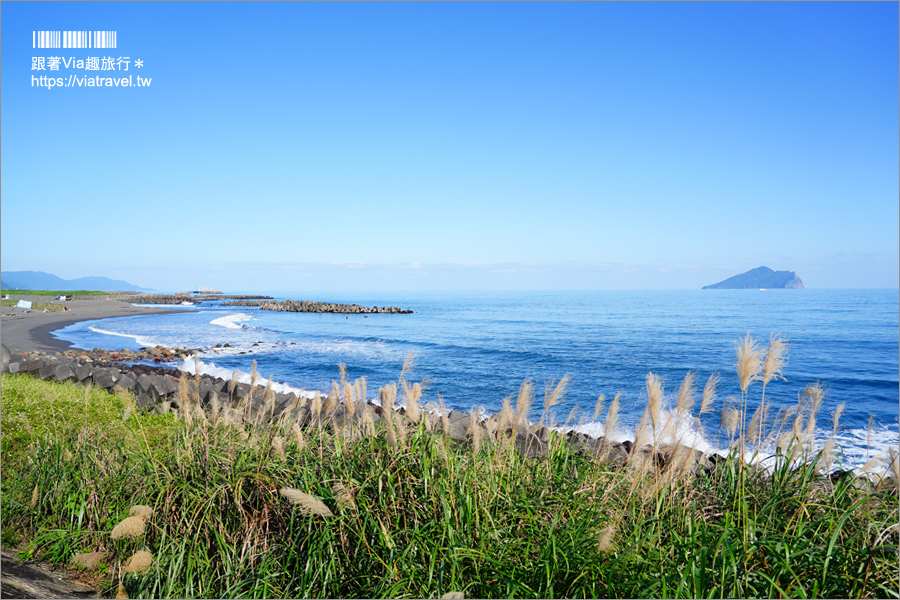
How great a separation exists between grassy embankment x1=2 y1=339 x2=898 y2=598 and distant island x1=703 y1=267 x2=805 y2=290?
187m

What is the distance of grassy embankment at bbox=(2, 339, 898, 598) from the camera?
286 centimetres

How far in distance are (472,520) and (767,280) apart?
638 feet

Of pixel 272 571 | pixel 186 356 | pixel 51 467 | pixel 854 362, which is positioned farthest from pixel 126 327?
pixel 854 362

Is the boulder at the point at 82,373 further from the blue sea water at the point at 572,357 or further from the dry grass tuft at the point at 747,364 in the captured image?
the dry grass tuft at the point at 747,364

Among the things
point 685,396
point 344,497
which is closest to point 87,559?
point 344,497

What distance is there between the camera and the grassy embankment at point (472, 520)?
9.39ft

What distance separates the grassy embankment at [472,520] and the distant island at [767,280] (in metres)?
187

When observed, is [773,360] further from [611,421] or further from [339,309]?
[339,309]

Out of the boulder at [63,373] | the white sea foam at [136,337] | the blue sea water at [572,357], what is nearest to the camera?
the boulder at [63,373]

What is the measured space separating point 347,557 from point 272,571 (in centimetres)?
58

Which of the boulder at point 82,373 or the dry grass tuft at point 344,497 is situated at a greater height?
the dry grass tuft at point 344,497

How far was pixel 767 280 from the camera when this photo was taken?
542 ft

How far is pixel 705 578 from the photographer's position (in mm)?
2783

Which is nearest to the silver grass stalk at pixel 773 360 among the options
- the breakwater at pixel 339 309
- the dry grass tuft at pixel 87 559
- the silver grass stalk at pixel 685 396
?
the silver grass stalk at pixel 685 396
